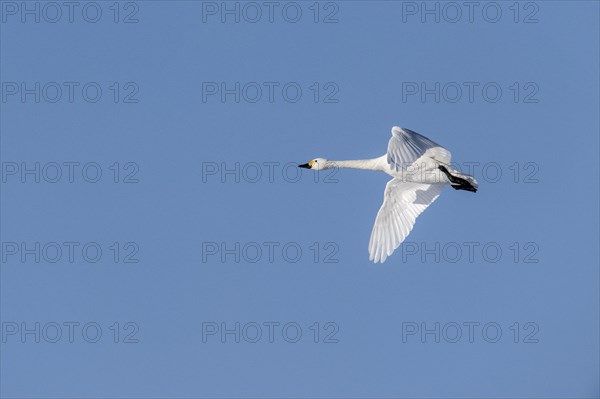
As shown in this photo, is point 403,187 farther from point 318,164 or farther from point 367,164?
point 318,164

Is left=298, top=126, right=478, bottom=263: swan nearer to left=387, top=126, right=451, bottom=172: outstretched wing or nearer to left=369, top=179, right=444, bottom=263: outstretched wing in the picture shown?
left=369, top=179, right=444, bottom=263: outstretched wing

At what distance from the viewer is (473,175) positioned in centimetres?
3791

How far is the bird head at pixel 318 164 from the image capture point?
139ft

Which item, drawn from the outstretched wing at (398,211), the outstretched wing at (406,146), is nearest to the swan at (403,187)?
the outstretched wing at (398,211)

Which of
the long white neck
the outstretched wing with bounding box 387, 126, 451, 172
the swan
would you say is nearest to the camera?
the outstretched wing with bounding box 387, 126, 451, 172

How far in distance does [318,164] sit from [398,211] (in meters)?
3.26

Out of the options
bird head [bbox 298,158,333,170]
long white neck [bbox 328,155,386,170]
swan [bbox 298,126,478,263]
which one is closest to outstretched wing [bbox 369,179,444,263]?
swan [bbox 298,126,478,263]

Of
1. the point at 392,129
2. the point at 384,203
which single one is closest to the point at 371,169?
the point at 384,203

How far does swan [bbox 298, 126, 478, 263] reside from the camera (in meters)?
37.9

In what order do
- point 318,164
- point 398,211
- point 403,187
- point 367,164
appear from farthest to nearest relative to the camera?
1. point 318,164
2. point 403,187
3. point 398,211
4. point 367,164

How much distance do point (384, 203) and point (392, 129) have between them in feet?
21.8

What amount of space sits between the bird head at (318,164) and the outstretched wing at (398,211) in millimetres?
2210

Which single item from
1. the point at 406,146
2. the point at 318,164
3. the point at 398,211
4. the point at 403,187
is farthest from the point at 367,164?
the point at 406,146

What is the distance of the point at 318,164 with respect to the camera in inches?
1682
